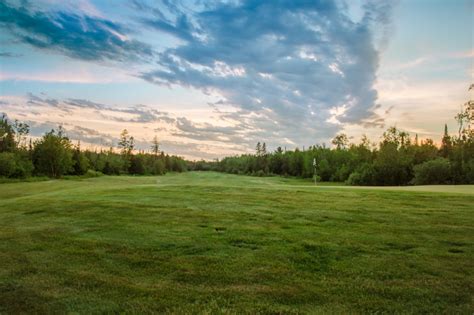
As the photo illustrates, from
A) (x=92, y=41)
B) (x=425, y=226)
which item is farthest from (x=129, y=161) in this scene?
(x=425, y=226)

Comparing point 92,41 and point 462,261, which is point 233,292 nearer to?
point 462,261

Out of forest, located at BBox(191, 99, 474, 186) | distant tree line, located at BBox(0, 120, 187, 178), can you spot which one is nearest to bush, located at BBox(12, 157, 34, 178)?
distant tree line, located at BBox(0, 120, 187, 178)

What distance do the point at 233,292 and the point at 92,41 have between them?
22.5 m

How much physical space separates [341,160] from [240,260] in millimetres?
98968

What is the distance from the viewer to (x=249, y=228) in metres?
12.4

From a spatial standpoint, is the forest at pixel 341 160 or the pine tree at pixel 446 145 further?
the pine tree at pixel 446 145

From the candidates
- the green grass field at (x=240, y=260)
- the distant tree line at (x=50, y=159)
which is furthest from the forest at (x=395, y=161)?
the distant tree line at (x=50, y=159)

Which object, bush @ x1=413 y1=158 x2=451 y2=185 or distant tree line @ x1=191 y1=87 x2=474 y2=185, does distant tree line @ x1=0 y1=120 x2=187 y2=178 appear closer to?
distant tree line @ x1=191 y1=87 x2=474 y2=185

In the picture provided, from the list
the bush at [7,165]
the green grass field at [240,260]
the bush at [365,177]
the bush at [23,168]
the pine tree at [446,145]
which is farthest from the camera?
the pine tree at [446,145]

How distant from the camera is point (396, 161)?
231 feet

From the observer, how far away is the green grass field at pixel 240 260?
23.2 feet

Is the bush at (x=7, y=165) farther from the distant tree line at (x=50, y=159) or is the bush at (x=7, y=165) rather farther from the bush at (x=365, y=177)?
the bush at (x=365, y=177)

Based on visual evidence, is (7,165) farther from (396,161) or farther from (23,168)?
(396,161)

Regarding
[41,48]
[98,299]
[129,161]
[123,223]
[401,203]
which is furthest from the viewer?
[129,161]
